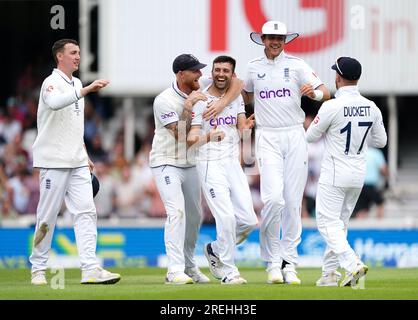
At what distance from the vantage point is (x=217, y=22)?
984 inches

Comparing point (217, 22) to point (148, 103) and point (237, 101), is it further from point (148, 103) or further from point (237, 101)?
point (237, 101)

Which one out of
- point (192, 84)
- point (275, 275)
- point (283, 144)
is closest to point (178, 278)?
point (275, 275)

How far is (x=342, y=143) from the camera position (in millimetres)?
13398

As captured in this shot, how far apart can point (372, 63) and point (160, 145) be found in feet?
38.6

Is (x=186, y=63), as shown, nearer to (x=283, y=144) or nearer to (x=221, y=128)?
(x=221, y=128)

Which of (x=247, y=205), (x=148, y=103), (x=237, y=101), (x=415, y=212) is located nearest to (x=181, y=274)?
(x=247, y=205)

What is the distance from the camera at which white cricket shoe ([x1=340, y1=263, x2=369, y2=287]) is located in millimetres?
12961

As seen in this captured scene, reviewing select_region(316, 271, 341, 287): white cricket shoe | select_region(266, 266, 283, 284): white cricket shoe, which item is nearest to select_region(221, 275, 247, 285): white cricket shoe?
select_region(266, 266, 283, 284): white cricket shoe

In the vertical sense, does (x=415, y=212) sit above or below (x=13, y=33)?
below

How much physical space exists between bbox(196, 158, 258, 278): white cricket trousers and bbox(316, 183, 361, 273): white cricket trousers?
0.85m

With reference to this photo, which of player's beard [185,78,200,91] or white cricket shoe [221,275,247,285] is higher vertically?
player's beard [185,78,200,91]

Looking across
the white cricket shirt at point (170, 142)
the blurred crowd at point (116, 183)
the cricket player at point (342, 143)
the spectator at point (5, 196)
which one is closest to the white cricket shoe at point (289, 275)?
the cricket player at point (342, 143)

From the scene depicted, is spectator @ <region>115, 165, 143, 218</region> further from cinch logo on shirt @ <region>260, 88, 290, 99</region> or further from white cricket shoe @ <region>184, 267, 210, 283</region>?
cinch logo on shirt @ <region>260, 88, 290, 99</region>

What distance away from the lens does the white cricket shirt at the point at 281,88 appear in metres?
14.1
